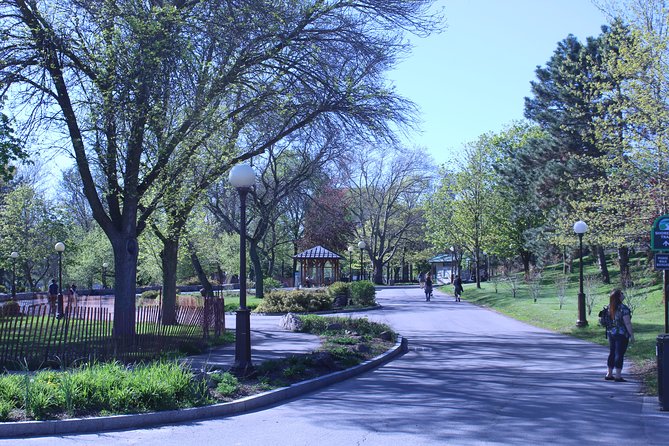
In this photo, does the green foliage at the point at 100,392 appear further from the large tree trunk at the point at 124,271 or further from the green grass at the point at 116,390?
the large tree trunk at the point at 124,271

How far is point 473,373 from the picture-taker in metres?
13.1

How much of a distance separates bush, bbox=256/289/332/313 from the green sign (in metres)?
22.3

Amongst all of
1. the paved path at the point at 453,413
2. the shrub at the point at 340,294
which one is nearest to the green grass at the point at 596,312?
the paved path at the point at 453,413

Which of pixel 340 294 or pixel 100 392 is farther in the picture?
pixel 340 294

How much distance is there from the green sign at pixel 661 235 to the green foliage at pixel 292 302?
22.3 m

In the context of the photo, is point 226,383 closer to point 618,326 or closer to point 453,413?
point 453,413

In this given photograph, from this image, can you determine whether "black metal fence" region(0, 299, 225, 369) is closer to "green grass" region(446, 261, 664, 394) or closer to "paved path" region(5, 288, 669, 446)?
"paved path" region(5, 288, 669, 446)

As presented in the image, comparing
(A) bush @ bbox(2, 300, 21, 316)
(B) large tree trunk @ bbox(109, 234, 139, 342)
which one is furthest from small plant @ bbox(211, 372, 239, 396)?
(A) bush @ bbox(2, 300, 21, 316)

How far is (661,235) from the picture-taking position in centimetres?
1023

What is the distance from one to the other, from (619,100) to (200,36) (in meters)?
13.9

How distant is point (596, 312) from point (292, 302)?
1352 cm

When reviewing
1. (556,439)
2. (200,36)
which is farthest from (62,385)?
(200,36)

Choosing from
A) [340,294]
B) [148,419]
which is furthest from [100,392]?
[340,294]

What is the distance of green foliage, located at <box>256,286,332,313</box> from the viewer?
31.3 m
